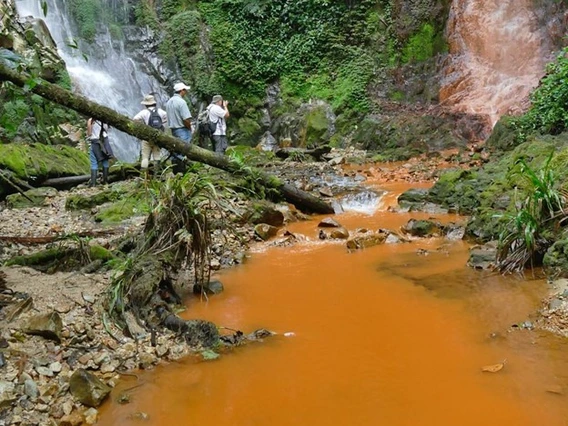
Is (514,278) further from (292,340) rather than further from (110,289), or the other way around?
(110,289)

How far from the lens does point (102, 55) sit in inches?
790

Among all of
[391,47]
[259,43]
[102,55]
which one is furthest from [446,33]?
[102,55]

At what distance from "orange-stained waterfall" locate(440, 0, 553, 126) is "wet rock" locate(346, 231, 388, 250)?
10227mm

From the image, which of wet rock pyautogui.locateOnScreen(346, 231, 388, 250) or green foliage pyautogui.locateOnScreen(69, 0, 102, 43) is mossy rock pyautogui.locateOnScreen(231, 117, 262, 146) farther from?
wet rock pyautogui.locateOnScreen(346, 231, 388, 250)

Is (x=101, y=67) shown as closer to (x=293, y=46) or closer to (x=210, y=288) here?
(x=293, y=46)

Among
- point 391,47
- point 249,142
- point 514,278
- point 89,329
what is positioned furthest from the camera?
point 249,142

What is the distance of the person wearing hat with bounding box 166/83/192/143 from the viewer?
8562mm

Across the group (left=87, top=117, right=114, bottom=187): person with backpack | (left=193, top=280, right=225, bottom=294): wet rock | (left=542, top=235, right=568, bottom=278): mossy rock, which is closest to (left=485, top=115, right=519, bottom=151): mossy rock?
(left=542, top=235, right=568, bottom=278): mossy rock

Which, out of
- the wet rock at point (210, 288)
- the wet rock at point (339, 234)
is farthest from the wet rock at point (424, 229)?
the wet rock at point (210, 288)

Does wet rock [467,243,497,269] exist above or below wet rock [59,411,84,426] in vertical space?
below

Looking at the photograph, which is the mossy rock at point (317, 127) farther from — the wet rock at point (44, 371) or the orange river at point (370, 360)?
the wet rock at point (44, 371)

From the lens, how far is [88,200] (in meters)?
8.66

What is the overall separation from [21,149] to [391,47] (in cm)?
1334

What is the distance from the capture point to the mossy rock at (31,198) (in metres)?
9.12
